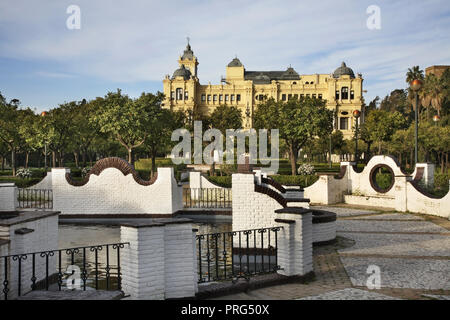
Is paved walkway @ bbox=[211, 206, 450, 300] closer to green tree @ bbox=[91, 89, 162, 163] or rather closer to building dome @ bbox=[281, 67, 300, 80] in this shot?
green tree @ bbox=[91, 89, 162, 163]

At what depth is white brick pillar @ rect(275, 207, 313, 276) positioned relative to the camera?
8.46m

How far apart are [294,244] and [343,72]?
321ft

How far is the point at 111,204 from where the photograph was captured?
18.7 m

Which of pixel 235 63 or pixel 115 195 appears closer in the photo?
pixel 115 195

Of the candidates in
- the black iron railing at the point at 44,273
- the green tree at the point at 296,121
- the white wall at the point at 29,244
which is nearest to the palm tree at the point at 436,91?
the green tree at the point at 296,121

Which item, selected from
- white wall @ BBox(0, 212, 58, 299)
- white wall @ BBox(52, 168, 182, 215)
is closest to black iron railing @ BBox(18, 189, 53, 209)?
white wall @ BBox(52, 168, 182, 215)

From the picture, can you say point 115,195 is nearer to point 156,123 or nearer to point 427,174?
point 427,174

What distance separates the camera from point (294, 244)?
8523 millimetres

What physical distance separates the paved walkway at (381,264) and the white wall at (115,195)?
7215mm

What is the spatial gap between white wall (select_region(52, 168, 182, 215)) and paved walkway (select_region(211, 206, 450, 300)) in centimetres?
722

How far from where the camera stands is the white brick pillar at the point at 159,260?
6.69m

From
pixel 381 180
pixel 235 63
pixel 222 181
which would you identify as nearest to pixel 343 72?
pixel 235 63
